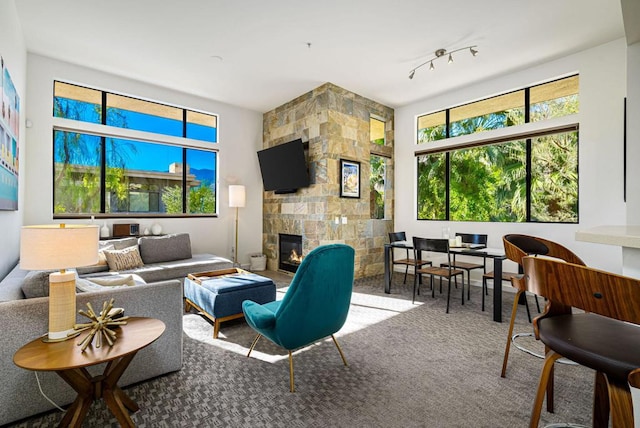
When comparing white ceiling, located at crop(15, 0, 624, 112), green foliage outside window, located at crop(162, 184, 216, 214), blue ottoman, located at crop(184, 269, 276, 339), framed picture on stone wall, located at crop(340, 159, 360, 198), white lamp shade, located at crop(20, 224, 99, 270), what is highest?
white ceiling, located at crop(15, 0, 624, 112)

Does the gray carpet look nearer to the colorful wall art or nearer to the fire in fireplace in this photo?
the colorful wall art

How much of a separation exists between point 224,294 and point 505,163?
15.0 ft

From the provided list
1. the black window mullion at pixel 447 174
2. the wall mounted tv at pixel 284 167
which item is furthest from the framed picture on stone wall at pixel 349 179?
the black window mullion at pixel 447 174

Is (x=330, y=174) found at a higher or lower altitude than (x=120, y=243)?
higher

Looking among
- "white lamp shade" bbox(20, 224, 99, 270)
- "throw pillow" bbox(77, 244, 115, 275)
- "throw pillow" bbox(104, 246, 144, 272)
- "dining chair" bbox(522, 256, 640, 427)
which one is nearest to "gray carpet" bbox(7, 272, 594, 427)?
"dining chair" bbox(522, 256, 640, 427)

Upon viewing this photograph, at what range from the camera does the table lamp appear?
1488 mm

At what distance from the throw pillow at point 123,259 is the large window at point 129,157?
40.3 inches

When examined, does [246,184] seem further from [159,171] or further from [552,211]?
[552,211]

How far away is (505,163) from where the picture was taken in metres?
4.72

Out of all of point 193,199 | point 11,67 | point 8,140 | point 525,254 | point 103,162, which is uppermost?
point 11,67

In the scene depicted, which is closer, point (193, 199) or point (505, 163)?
point (505, 163)

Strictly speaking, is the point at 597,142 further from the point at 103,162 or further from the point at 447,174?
the point at 103,162

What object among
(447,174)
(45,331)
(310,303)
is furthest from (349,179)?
(45,331)

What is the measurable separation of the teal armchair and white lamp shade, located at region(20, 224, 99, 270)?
1112 mm
